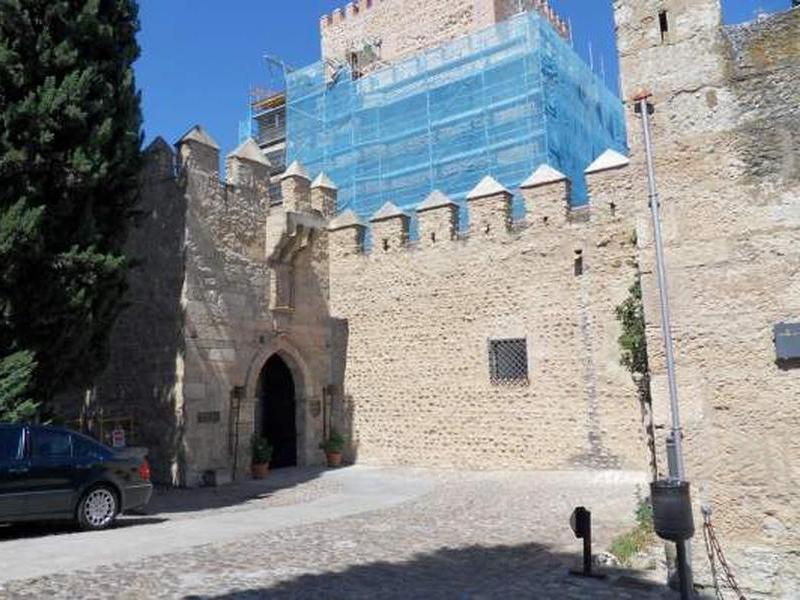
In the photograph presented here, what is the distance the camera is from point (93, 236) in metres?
9.30

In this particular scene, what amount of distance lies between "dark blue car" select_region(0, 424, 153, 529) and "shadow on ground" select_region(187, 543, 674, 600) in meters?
3.34

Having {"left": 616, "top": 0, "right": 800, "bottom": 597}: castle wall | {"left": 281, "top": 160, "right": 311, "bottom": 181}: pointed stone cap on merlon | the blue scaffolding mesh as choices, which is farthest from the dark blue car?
the blue scaffolding mesh

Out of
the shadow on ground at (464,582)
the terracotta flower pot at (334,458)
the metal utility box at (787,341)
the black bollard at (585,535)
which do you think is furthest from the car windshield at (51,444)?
the terracotta flower pot at (334,458)

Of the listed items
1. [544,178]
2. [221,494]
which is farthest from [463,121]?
[221,494]

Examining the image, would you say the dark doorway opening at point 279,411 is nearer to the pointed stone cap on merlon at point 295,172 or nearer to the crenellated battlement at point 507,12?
the pointed stone cap on merlon at point 295,172

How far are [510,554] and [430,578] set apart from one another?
47.0 inches

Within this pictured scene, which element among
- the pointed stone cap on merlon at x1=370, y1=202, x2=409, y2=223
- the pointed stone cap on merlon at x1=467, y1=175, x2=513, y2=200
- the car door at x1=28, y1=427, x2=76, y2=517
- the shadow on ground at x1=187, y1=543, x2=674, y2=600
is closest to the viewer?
the shadow on ground at x1=187, y1=543, x2=674, y2=600

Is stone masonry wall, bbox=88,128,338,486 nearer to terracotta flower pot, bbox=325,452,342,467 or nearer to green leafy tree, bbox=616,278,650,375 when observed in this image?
terracotta flower pot, bbox=325,452,342,467

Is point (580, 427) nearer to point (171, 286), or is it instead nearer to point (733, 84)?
point (171, 286)

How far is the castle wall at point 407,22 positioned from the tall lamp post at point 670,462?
79.9 feet

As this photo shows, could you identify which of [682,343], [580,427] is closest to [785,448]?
[682,343]

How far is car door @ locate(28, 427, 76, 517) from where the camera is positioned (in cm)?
738

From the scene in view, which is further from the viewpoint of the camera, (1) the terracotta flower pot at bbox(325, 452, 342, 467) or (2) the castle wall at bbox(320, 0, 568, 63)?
(2) the castle wall at bbox(320, 0, 568, 63)

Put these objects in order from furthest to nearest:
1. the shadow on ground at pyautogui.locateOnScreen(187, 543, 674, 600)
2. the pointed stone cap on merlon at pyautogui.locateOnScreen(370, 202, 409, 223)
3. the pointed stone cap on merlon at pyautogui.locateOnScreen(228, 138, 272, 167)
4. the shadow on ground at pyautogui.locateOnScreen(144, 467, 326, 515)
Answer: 1. the pointed stone cap on merlon at pyautogui.locateOnScreen(370, 202, 409, 223)
2. the pointed stone cap on merlon at pyautogui.locateOnScreen(228, 138, 272, 167)
3. the shadow on ground at pyautogui.locateOnScreen(144, 467, 326, 515)
4. the shadow on ground at pyautogui.locateOnScreen(187, 543, 674, 600)
